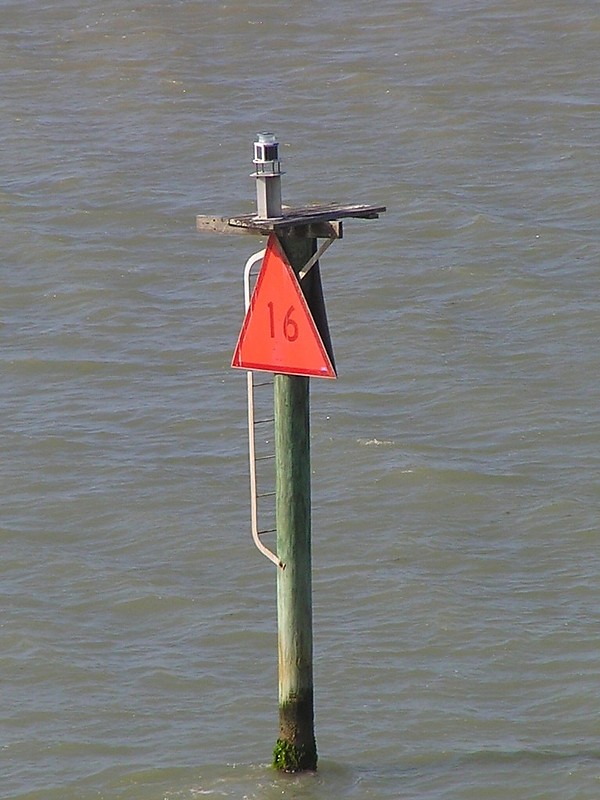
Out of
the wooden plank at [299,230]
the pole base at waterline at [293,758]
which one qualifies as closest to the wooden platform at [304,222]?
the wooden plank at [299,230]

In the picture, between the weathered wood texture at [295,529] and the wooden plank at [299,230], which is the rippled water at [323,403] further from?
the wooden plank at [299,230]

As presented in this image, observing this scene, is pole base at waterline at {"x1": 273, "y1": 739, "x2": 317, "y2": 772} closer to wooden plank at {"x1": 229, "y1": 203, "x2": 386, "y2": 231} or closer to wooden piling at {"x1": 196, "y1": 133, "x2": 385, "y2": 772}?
wooden piling at {"x1": 196, "y1": 133, "x2": 385, "y2": 772}

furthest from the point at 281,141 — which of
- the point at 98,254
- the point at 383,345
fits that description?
the point at 383,345

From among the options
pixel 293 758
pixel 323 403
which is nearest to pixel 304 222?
pixel 293 758

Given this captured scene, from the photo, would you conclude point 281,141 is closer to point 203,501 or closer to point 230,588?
point 203,501

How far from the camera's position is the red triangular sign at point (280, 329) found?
21.6 feet

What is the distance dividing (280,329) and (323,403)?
5052mm

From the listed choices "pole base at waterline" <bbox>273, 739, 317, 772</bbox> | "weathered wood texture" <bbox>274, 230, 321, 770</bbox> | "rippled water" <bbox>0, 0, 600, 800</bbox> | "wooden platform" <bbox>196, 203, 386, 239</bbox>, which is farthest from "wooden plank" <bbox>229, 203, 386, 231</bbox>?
"rippled water" <bbox>0, 0, 600, 800</bbox>

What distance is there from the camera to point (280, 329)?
669 cm

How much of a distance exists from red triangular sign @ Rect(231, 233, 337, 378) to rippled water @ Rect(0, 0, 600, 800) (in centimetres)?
167

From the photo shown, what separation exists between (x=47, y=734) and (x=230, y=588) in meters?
1.69

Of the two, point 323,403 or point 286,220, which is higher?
point 286,220

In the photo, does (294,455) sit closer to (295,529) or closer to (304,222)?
(295,529)

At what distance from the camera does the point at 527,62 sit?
18.5 m
